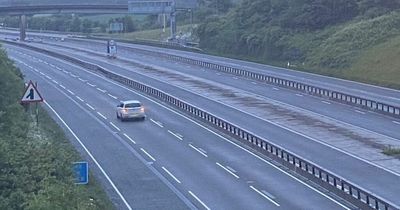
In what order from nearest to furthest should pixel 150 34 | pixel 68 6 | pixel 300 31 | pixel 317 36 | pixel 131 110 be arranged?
1. pixel 131 110
2. pixel 317 36
3. pixel 300 31
4. pixel 68 6
5. pixel 150 34

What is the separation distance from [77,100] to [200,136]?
2019 centimetres

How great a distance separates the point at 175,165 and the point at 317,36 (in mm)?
54309

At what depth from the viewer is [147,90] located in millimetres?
65875

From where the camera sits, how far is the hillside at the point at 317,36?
7562 centimetres

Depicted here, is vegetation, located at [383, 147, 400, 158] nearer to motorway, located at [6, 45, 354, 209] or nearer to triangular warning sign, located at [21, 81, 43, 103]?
motorway, located at [6, 45, 354, 209]

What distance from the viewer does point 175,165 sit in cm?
3728

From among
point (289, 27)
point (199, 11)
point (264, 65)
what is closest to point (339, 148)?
point (264, 65)

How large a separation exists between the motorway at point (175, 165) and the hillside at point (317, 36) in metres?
21.4

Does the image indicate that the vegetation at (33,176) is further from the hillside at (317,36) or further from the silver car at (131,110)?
the hillside at (317,36)

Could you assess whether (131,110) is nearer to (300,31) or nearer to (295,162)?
(295,162)

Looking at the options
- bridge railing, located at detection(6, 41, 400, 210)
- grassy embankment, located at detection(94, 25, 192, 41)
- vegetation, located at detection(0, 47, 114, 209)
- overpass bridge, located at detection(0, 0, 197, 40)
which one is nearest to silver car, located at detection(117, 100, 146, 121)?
bridge railing, located at detection(6, 41, 400, 210)

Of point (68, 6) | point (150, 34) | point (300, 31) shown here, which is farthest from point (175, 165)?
point (150, 34)

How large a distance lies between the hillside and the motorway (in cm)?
2142

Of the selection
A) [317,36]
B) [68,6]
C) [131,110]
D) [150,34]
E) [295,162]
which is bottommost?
[150,34]
